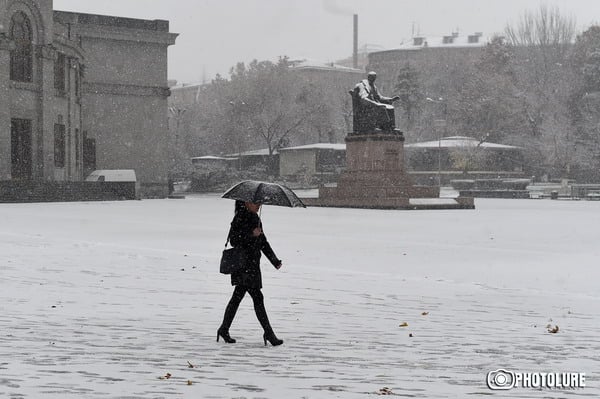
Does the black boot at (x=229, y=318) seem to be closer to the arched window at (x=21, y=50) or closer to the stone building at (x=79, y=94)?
the stone building at (x=79, y=94)

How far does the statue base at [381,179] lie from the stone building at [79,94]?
13.9 meters

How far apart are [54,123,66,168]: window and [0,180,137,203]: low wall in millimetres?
A: 3529

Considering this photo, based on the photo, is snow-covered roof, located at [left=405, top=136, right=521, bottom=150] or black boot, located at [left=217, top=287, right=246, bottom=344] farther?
snow-covered roof, located at [left=405, top=136, right=521, bottom=150]

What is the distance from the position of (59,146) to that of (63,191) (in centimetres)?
630

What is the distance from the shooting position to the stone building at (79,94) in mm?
43062

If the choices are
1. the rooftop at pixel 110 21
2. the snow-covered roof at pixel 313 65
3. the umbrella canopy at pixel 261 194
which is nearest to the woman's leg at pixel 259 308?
the umbrella canopy at pixel 261 194

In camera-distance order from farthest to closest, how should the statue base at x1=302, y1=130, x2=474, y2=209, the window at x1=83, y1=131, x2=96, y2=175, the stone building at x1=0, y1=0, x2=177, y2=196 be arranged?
the window at x1=83, y1=131, x2=96, y2=175 → the stone building at x1=0, y1=0, x2=177, y2=196 → the statue base at x1=302, y1=130, x2=474, y2=209

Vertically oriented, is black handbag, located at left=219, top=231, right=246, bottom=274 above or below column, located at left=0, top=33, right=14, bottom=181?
below

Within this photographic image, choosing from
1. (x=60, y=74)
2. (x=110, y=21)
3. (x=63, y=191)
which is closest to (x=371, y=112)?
(x=63, y=191)

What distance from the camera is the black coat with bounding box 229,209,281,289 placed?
8398mm

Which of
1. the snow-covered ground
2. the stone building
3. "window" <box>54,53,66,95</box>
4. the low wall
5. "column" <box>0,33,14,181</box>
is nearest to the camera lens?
the snow-covered ground

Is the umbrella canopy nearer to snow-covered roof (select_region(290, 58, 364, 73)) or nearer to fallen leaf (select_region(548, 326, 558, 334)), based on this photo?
fallen leaf (select_region(548, 326, 558, 334))

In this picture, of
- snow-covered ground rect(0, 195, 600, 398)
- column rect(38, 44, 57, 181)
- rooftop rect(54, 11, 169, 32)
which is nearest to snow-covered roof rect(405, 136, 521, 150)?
rooftop rect(54, 11, 169, 32)

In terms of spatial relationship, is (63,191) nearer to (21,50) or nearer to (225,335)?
(21,50)
